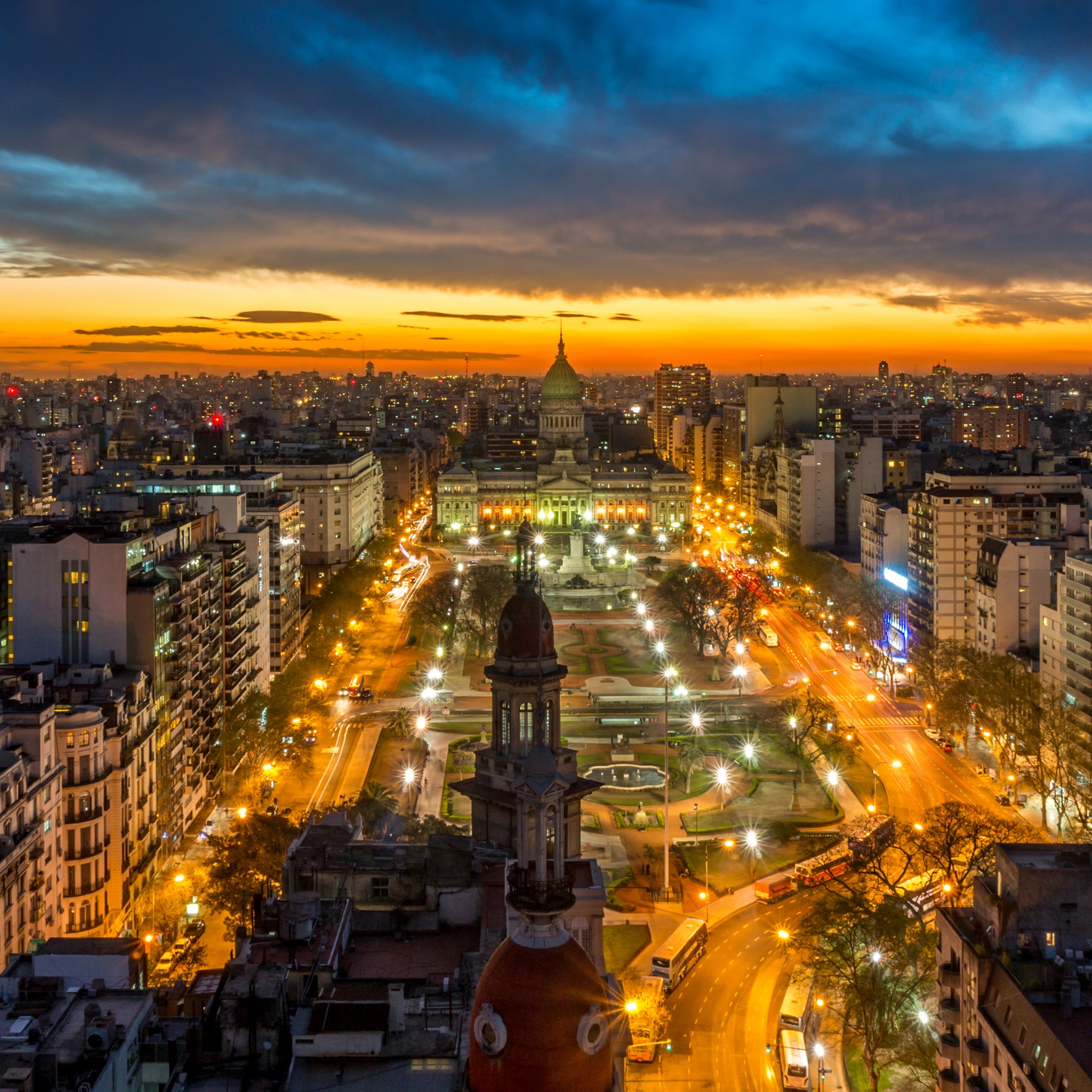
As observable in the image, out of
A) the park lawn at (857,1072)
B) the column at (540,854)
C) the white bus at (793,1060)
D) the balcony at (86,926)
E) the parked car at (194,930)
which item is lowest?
the park lawn at (857,1072)

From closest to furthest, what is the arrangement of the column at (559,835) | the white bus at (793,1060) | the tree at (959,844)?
the column at (559,835)
the white bus at (793,1060)
the tree at (959,844)

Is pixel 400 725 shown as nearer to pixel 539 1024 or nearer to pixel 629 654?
pixel 629 654

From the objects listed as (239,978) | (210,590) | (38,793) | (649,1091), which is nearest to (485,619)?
(210,590)

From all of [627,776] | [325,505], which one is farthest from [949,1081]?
[325,505]

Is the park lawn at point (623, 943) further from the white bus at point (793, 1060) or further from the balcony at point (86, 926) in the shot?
the balcony at point (86, 926)

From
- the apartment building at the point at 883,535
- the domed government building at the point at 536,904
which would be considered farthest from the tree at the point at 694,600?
the domed government building at the point at 536,904

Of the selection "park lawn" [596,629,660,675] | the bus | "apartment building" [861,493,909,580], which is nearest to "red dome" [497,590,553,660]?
the bus
